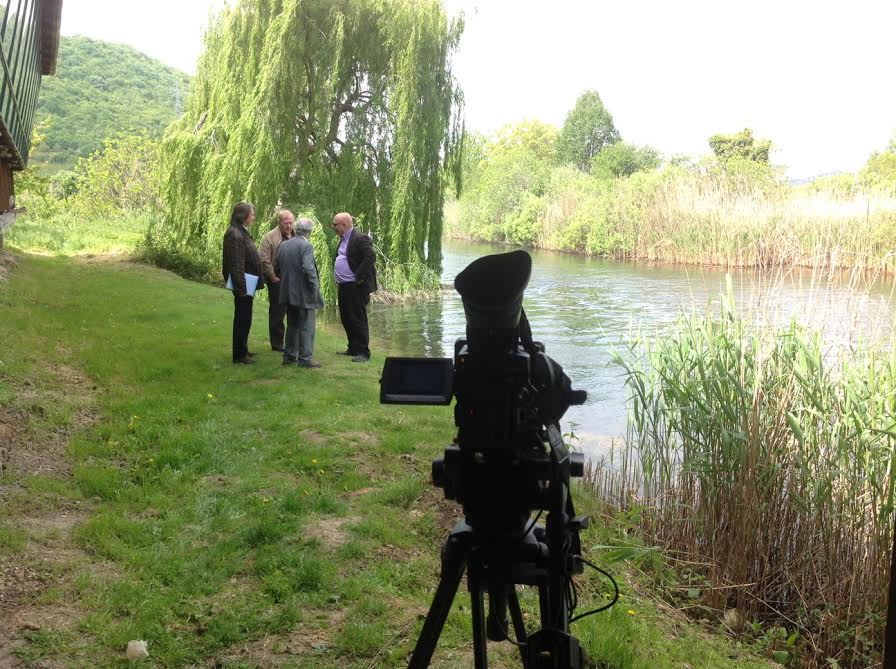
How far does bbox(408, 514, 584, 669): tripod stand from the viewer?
1.79 metres

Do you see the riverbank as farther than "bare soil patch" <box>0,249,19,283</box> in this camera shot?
No

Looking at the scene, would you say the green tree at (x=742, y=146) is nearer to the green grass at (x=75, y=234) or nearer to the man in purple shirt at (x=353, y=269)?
the green grass at (x=75, y=234)

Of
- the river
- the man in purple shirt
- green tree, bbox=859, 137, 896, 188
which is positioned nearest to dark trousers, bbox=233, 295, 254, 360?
the man in purple shirt

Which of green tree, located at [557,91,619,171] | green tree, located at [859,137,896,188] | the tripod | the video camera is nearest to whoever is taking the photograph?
the video camera

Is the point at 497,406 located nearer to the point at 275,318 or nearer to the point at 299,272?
the point at 299,272

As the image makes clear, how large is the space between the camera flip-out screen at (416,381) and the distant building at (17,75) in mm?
10492

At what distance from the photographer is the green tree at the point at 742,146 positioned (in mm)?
41812

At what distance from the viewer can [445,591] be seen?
6.08ft

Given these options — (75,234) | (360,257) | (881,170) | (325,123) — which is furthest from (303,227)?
(75,234)

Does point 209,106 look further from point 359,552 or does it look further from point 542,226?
point 542,226

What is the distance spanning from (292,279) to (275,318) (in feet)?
4.21

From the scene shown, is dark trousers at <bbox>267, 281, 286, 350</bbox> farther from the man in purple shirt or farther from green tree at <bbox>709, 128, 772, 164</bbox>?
green tree at <bbox>709, 128, 772, 164</bbox>

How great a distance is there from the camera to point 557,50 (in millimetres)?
73938

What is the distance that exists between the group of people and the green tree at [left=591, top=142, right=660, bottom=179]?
38.4m
